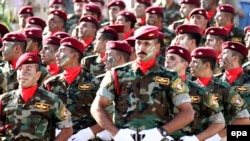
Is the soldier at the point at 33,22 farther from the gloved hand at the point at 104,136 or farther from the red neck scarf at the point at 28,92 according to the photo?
the red neck scarf at the point at 28,92

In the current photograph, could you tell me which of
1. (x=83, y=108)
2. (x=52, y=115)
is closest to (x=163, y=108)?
(x=52, y=115)

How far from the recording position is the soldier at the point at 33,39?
43.3 ft

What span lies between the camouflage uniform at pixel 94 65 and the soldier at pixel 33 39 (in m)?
0.68

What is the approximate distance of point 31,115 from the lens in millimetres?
9961

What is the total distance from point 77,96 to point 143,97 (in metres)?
1.84

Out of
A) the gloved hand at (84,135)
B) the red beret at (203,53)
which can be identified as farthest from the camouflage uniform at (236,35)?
the gloved hand at (84,135)

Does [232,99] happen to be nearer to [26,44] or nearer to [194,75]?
[194,75]

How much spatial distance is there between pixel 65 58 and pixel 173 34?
11.8 ft

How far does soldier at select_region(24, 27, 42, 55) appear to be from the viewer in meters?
13.2

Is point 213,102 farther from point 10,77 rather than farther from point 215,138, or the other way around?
point 10,77

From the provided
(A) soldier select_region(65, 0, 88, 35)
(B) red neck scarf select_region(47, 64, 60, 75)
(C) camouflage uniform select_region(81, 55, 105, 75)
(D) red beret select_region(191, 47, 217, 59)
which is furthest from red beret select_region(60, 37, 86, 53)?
(A) soldier select_region(65, 0, 88, 35)

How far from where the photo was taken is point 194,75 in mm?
11711

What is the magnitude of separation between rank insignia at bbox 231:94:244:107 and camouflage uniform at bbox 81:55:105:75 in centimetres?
200

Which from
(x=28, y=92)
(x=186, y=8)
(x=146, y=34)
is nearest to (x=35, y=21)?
(x=186, y=8)
